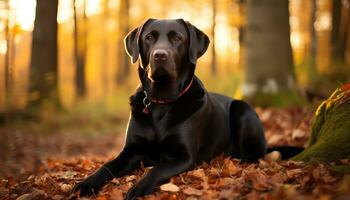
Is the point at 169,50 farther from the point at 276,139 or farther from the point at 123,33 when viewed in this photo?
the point at 123,33

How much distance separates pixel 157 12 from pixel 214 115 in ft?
84.4

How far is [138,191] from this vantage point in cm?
393

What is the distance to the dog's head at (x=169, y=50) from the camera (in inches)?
185

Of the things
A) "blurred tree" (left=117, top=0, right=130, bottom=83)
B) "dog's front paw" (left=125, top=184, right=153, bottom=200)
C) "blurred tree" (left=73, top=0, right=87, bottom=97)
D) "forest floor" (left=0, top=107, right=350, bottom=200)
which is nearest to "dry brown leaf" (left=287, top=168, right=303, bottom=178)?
"forest floor" (left=0, top=107, right=350, bottom=200)

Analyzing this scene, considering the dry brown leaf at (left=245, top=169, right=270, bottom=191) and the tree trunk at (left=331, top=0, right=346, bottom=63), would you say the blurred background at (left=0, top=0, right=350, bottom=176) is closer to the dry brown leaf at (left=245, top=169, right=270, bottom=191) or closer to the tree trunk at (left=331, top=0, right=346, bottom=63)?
the tree trunk at (left=331, top=0, right=346, bottom=63)

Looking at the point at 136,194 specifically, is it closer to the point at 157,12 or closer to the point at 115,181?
the point at 115,181

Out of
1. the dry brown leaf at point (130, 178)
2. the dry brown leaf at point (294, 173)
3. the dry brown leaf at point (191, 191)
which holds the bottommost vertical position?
the dry brown leaf at point (130, 178)

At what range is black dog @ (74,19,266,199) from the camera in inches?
181

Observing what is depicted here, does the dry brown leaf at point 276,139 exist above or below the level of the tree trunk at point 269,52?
below

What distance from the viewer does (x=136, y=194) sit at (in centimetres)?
390

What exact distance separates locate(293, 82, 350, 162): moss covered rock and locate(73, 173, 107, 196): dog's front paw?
2.10 m

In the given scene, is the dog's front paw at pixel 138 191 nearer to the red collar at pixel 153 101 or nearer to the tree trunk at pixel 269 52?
the red collar at pixel 153 101

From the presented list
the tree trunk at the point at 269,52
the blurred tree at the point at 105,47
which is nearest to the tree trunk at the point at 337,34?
the tree trunk at the point at 269,52

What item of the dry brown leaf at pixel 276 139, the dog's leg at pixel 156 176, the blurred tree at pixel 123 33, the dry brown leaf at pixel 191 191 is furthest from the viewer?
the blurred tree at pixel 123 33
